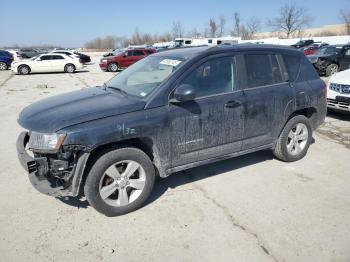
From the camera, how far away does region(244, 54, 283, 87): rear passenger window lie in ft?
14.4

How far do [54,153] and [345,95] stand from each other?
6.68 meters

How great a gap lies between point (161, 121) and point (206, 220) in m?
1.21

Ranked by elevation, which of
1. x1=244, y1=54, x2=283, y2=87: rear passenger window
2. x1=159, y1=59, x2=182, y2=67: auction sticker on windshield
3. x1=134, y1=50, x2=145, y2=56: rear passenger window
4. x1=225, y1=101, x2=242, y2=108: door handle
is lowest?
x1=225, y1=101, x2=242, y2=108: door handle

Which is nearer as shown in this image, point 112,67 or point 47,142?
point 47,142

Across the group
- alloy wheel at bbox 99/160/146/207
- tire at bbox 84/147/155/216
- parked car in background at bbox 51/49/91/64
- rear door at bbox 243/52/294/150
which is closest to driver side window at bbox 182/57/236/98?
rear door at bbox 243/52/294/150

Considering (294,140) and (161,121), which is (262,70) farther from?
(161,121)

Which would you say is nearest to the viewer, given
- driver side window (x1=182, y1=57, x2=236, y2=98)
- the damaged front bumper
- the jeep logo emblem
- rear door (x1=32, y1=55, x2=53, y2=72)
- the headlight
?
the headlight

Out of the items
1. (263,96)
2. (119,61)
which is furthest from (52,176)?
(119,61)

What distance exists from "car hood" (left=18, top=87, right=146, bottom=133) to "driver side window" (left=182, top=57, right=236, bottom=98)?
0.74 m

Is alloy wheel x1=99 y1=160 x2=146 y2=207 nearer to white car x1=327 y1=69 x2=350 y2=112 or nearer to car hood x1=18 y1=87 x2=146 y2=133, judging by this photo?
car hood x1=18 y1=87 x2=146 y2=133

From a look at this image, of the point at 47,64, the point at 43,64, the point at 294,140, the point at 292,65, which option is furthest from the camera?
the point at 47,64

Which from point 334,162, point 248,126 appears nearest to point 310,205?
point 248,126

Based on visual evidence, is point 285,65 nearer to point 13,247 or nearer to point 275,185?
point 275,185

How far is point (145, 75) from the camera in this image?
14.2 ft
